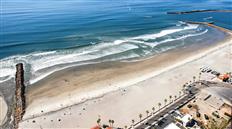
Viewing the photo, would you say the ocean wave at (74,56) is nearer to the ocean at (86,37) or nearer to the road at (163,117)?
the ocean at (86,37)

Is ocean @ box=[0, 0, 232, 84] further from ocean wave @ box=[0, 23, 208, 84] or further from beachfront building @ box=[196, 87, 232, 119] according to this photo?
beachfront building @ box=[196, 87, 232, 119]

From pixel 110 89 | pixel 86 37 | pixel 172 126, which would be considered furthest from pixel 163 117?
pixel 86 37

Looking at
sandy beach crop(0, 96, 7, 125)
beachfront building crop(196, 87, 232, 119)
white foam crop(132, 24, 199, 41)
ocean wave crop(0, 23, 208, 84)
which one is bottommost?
sandy beach crop(0, 96, 7, 125)

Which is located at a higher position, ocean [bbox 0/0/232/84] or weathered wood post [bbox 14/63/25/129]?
ocean [bbox 0/0/232/84]

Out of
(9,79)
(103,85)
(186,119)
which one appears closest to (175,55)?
(103,85)

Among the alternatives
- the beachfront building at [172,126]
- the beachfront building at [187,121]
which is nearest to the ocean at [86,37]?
the beachfront building at [187,121]

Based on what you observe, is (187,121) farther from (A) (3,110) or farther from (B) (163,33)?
(B) (163,33)

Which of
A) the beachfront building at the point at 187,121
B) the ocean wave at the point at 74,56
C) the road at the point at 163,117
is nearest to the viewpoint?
the road at the point at 163,117

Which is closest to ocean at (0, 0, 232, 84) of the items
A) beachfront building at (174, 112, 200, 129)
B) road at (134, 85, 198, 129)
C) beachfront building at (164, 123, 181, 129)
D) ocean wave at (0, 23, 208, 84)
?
ocean wave at (0, 23, 208, 84)

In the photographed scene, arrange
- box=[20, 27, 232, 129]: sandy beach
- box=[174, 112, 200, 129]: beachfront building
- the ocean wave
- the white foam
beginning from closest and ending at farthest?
box=[174, 112, 200, 129]: beachfront building, box=[20, 27, 232, 129]: sandy beach, the ocean wave, the white foam
